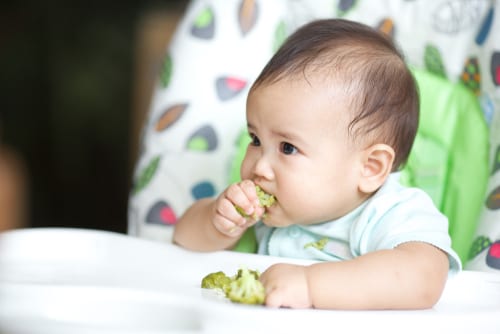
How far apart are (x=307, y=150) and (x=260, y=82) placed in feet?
0.33

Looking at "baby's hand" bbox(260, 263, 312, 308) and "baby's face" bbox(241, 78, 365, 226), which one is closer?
"baby's hand" bbox(260, 263, 312, 308)

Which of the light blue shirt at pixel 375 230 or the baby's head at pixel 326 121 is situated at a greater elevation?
the baby's head at pixel 326 121

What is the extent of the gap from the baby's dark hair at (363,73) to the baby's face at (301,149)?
0.05ft

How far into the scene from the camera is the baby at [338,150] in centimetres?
89

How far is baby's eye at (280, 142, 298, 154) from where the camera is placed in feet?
2.96

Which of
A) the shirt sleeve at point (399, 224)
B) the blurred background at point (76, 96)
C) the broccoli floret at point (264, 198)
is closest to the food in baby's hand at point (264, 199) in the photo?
the broccoli floret at point (264, 198)

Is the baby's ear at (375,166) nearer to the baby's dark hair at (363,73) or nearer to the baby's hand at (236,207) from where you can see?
the baby's dark hair at (363,73)

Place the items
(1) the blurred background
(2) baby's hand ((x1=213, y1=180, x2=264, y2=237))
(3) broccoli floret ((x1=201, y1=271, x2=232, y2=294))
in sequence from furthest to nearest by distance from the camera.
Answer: (1) the blurred background < (2) baby's hand ((x1=213, y1=180, x2=264, y2=237)) < (3) broccoli floret ((x1=201, y1=271, x2=232, y2=294))

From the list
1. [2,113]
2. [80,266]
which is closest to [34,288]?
[80,266]

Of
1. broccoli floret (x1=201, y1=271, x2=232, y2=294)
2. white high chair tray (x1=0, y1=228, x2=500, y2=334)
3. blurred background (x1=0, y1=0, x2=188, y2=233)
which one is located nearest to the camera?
white high chair tray (x1=0, y1=228, x2=500, y2=334)

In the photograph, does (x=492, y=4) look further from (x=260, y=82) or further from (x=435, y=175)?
(x=260, y=82)

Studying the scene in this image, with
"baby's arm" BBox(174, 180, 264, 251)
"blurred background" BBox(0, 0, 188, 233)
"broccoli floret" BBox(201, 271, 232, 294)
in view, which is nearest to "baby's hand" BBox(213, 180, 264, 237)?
"baby's arm" BBox(174, 180, 264, 251)

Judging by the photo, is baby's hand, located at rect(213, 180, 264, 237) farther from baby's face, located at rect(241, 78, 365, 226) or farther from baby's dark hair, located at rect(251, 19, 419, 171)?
baby's dark hair, located at rect(251, 19, 419, 171)

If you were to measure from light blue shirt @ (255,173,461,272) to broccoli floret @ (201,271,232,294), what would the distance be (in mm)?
182
